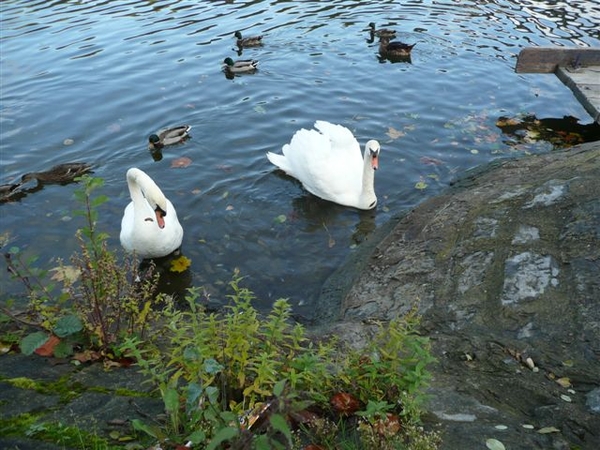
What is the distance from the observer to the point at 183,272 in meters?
7.20

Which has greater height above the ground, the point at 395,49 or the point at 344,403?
the point at 344,403

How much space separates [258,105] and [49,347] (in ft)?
26.7

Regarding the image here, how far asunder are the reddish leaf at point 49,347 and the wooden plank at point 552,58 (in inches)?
396

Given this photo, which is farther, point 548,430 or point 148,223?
point 148,223

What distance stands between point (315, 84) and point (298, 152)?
4003mm

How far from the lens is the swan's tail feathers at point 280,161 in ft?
29.5

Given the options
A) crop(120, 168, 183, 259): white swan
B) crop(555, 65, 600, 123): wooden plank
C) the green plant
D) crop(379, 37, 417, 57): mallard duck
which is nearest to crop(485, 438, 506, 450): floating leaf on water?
the green plant

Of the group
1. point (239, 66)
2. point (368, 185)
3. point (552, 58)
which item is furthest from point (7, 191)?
point (552, 58)

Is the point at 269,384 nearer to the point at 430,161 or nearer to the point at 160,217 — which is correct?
the point at 160,217

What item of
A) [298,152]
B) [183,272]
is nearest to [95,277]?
[183,272]

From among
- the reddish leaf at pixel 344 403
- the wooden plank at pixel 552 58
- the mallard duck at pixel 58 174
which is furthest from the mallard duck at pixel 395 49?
the reddish leaf at pixel 344 403

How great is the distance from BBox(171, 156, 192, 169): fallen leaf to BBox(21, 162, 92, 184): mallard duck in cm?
138

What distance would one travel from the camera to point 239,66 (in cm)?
1251

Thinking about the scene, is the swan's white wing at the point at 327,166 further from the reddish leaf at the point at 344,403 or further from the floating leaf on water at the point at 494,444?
the floating leaf on water at the point at 494,444
